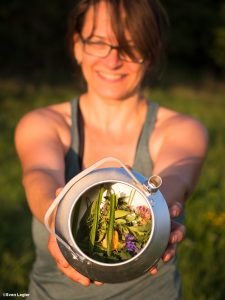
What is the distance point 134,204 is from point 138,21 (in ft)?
3.34

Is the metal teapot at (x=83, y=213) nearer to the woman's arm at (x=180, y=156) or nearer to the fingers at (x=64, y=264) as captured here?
the fingers at (x=64, y=264)

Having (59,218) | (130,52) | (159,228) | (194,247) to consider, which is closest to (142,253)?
(159,228)

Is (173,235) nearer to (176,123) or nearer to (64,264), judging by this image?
(64,264)

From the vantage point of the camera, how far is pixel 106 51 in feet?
7.01

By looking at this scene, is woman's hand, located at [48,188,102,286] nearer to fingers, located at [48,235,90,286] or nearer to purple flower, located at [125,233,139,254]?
fingers, located at [48,235,90,286]

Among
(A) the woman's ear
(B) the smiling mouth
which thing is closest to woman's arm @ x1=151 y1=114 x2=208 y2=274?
(B) the smiling mouth

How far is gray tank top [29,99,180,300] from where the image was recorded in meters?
1.94

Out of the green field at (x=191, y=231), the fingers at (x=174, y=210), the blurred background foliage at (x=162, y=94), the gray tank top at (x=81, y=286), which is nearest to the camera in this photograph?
the fingers at (x=174, y=210)

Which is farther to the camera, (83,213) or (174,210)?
(174,210)

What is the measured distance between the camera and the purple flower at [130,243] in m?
1.33

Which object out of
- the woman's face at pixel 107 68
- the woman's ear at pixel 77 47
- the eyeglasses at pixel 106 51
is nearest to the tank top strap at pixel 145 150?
the woman's face at pixel 107 68

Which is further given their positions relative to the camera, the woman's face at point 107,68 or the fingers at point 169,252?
the woman's face at point 107,68

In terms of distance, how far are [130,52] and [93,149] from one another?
17.4 inches

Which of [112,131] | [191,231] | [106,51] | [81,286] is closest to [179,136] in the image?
[112,131]
